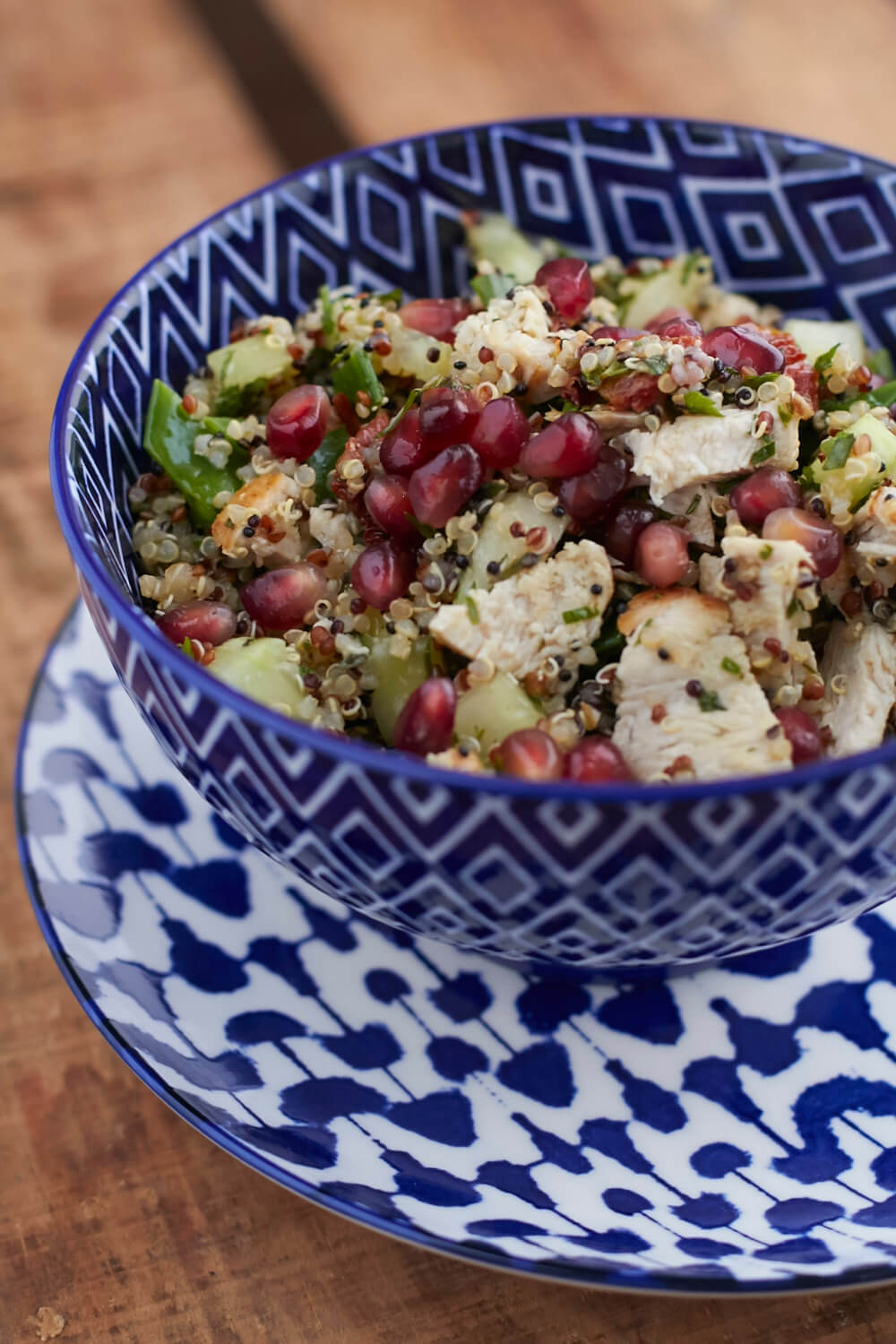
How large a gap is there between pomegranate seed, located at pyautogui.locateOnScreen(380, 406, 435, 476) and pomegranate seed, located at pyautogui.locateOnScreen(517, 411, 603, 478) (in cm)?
19

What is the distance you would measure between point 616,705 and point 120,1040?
1033 mm

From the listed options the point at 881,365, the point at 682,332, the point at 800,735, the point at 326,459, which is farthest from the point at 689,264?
the point at 800,735

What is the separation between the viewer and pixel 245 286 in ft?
9.66

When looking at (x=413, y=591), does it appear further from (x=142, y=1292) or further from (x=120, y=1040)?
(x=142, y=1292)

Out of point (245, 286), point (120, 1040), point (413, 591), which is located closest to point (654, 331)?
point (413, 591)

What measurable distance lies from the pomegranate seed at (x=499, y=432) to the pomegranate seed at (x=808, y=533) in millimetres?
442

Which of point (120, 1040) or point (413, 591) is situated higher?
point (413, 591)

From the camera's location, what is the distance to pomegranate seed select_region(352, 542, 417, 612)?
2.17 meters

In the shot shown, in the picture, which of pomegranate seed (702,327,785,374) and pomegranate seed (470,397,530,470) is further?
pomegranate seed (702,327,785,374)

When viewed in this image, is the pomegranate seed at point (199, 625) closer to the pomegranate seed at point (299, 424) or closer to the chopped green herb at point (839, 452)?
the pomegranate seed at point (299, 424)

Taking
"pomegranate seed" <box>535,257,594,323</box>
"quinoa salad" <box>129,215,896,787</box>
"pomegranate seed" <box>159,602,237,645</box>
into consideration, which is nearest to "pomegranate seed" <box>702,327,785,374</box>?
"quinoa salad" <box>129,215,896,787</box>

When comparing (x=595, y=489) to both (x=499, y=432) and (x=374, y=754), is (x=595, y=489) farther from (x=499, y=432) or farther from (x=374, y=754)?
(x=374, y=754)

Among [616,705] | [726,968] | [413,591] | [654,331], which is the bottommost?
[726,968]

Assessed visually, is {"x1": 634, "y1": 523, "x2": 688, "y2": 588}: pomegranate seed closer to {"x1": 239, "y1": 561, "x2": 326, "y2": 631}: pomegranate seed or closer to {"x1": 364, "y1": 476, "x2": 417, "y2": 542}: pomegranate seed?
{"x1": 364, "y1": 476, "x2": 417, "y2": 542}: pomegranate seed
